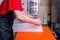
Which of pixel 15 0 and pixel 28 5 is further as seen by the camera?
pixel 28 5

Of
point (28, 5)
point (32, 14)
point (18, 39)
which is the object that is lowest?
point (18, 39)

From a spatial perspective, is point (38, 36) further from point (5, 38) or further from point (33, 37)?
point (5, 38)

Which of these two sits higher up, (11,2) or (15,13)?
(11,2)

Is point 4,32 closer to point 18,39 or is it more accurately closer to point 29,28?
point 18,39

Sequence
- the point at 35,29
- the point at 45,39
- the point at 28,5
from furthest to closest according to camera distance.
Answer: the point at 28,5
the point at 35,29
the point at 45,39

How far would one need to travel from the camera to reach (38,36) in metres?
1.51

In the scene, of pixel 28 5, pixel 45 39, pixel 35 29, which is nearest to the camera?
pixel 45 39

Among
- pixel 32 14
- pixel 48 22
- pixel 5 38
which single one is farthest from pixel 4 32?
pixel 48 22

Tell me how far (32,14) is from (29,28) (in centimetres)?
35

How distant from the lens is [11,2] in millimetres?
1406

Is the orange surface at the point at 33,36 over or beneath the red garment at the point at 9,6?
beneath

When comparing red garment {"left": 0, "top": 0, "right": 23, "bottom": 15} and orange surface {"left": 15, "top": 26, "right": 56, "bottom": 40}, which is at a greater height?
red garment {"left": 0, "top": 0, "right": 23, "bottom": 15}

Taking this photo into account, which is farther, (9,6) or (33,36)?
(33,36)

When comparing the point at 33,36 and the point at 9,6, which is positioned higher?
the point at 9,6
